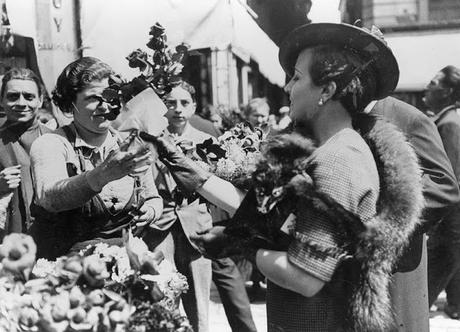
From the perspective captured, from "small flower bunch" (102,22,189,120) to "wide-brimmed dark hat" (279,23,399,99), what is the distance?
0.41m

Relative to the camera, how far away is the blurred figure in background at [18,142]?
361cm

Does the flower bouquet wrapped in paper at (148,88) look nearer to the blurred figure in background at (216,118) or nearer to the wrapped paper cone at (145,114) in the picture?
the wrapped paper cone at (145,114)

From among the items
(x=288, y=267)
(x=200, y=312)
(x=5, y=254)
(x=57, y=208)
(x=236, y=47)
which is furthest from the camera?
(x=236, y=47)

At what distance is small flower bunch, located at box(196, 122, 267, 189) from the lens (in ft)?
7.77

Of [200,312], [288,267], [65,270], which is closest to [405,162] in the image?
[288,267]

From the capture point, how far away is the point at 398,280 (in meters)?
2.58

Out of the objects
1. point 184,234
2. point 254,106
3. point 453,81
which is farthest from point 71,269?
point 254,106

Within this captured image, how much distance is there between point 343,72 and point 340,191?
16.1 inches

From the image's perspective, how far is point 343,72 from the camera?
2006 millimetres

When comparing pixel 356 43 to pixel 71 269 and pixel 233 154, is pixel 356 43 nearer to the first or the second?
pixel 233 154

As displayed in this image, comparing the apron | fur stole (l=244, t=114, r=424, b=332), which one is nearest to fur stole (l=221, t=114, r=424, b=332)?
fur stole (l=244, t=114, r=424, b=332)

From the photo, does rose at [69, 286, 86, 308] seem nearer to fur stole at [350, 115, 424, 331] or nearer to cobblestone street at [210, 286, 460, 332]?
fur stole at [350, 115, 424, 331]

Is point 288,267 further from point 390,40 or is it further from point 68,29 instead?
point 390,40

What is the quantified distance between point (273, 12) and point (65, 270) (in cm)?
660
